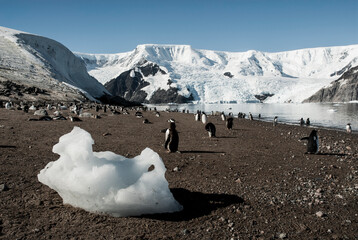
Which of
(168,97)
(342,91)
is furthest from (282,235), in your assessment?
(168,97)

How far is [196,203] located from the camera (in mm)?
5410

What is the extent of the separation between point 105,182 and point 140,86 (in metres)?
181

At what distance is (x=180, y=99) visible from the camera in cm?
13488

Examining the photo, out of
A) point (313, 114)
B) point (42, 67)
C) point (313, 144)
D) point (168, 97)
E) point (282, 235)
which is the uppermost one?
point (42, 67)

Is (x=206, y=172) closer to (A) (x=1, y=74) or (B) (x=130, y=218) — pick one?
(B) (x=130, y=218)

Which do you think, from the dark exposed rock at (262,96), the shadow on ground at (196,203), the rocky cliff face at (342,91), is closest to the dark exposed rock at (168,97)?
the dark exposed rock at (262,96)

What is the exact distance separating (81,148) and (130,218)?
142cm

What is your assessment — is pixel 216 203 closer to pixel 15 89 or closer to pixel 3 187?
pixel 3 187

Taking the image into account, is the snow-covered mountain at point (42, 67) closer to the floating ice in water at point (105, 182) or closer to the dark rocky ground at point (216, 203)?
the dark rocky ground at point (216, 203)

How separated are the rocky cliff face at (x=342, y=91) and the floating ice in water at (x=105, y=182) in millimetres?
120414

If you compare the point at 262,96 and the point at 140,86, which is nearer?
the point at 262,96

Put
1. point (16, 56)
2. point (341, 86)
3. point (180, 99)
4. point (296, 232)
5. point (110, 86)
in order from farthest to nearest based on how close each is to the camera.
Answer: point (110, 86) < point (180, 99) < point (341, 86) < point (16, 56) < point (296, 232)

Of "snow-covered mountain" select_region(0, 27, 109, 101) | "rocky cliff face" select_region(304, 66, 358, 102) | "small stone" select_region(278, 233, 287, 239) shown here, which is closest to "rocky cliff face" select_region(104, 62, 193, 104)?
"rocky cliff face" select_region(304, 66, 358, 102)

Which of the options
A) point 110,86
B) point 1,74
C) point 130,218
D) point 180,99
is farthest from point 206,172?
point 110,86
